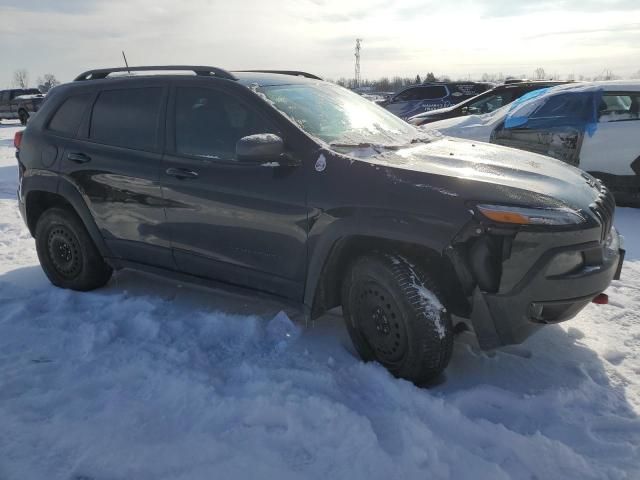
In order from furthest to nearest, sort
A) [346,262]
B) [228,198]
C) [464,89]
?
[464,89] → [228,198] → [346,262]

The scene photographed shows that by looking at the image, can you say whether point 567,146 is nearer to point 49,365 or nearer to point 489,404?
point 489,404

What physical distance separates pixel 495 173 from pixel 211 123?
1.79 meters

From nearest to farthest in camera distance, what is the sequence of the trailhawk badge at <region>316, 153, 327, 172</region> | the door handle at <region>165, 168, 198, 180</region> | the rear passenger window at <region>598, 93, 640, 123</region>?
the trailhawk badge at <region>316, 153, 327, 172</region>
the door handle at <region>165, 168, 198, 180</region>
the rear passenger window at <region>598, 93, 640, 123</region>

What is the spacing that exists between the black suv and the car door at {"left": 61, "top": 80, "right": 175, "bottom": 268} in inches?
0.5

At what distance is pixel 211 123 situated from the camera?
3.50 m

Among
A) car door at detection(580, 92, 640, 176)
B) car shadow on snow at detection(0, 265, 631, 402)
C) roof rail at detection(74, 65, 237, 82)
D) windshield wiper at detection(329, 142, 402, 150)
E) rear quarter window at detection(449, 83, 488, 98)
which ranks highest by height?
roof rail at detection(74, 65, 237, 82)

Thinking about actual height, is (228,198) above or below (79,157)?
below

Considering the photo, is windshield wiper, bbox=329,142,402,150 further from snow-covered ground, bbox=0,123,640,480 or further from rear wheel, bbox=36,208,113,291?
rear wheel, bbox=36,208,113,291

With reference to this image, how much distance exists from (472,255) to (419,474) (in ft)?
3.33

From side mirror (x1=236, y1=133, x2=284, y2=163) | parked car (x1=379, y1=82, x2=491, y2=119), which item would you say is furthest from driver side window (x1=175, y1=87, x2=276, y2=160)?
parked car (x1=379, y1=82, x2=491, y2=119)

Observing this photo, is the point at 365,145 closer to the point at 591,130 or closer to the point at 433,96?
the point at 591,130

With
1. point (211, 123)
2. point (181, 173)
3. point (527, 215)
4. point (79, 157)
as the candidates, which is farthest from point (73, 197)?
point (527, 215)

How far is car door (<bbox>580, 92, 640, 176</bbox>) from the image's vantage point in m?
6.24

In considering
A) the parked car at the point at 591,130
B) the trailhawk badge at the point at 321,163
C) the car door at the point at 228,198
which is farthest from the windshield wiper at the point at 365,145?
the parked car at the point at 591,130
